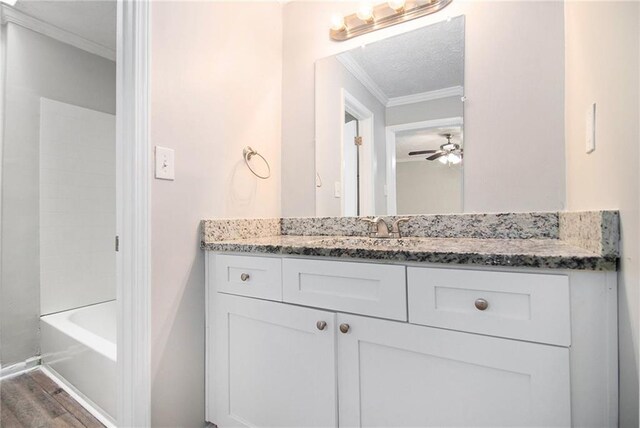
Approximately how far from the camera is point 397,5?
1484 mm

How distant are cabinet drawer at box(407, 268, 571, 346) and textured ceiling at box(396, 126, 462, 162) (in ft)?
2.60

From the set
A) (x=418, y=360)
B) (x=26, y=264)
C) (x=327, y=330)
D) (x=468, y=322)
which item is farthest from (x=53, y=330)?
(x=468, y=322)

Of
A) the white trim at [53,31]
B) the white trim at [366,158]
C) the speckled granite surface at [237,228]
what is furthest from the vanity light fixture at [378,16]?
the white trim at [53,31]

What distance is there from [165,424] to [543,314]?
1.32m

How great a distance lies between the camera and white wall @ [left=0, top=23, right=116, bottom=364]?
1915mm

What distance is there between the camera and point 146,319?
1124mm

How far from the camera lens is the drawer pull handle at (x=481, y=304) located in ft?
2.51

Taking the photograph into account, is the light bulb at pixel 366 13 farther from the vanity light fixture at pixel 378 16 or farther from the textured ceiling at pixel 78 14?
the textured ceiling at pixel 78 14

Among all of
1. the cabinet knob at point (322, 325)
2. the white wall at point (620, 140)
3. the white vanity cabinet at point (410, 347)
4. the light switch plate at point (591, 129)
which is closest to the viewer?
the white wall at point (620, 140)

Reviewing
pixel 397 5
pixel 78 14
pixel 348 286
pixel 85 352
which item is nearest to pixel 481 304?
pixel 348 286

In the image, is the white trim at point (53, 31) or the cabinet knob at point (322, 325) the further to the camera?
the white trim at point (53, 31)

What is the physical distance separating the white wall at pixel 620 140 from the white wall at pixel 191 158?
52.0 inches

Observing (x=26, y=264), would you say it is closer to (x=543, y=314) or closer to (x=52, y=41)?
(x=52, y=41)

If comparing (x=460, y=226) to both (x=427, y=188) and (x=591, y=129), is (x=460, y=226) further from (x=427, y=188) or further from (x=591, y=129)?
(x=591, y=129)
